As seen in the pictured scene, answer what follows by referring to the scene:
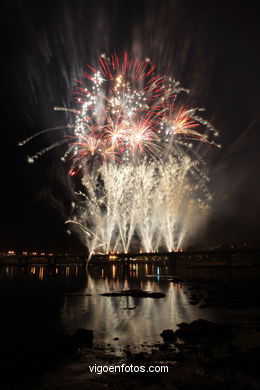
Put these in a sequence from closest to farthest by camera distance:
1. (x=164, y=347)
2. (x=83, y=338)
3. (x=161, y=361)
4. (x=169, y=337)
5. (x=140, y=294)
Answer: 1. (x=161, y=361)
2. (x=164, y=347)
3. (x=83, y=338)
4. (x=169, y=337)
5. (x=140, y=294)

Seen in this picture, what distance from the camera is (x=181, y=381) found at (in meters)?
10.0

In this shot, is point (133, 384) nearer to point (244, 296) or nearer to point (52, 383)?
point (52, 383)

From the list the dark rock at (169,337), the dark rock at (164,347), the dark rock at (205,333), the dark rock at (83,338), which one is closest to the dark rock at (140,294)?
the dark rock at (205,333)

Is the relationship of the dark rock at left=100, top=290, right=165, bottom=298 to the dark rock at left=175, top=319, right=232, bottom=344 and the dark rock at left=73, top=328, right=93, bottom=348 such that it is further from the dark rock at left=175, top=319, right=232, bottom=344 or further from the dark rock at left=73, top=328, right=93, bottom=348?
the dark rock at left=73, top=328, right=93, bottom=348

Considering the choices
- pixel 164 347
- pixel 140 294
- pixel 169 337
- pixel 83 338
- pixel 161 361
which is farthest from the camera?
pixel 140 294

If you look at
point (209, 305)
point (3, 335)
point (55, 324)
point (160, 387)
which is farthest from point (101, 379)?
point (209, 305)

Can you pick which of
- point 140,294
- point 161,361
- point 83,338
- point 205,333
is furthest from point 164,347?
point 140,294

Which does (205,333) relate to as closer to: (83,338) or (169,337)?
(169,337)

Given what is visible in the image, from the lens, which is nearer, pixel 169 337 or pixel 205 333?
pixel 205 333

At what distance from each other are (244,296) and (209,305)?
496cm

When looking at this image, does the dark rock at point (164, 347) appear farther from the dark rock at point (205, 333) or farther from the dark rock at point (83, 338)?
the dark rock at point (83, 338)

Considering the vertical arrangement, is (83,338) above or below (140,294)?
below

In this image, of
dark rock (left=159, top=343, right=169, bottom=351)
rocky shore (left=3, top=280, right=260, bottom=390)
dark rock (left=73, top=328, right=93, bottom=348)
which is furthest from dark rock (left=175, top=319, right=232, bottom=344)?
dark rock (left=73, top=328, right=93, bottom=348)

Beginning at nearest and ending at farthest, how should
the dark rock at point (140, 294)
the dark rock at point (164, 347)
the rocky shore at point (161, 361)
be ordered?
the rocky shore at point (161, 361) → the dark rock at point (164, 347) → the dark rock at point (140, 294)
